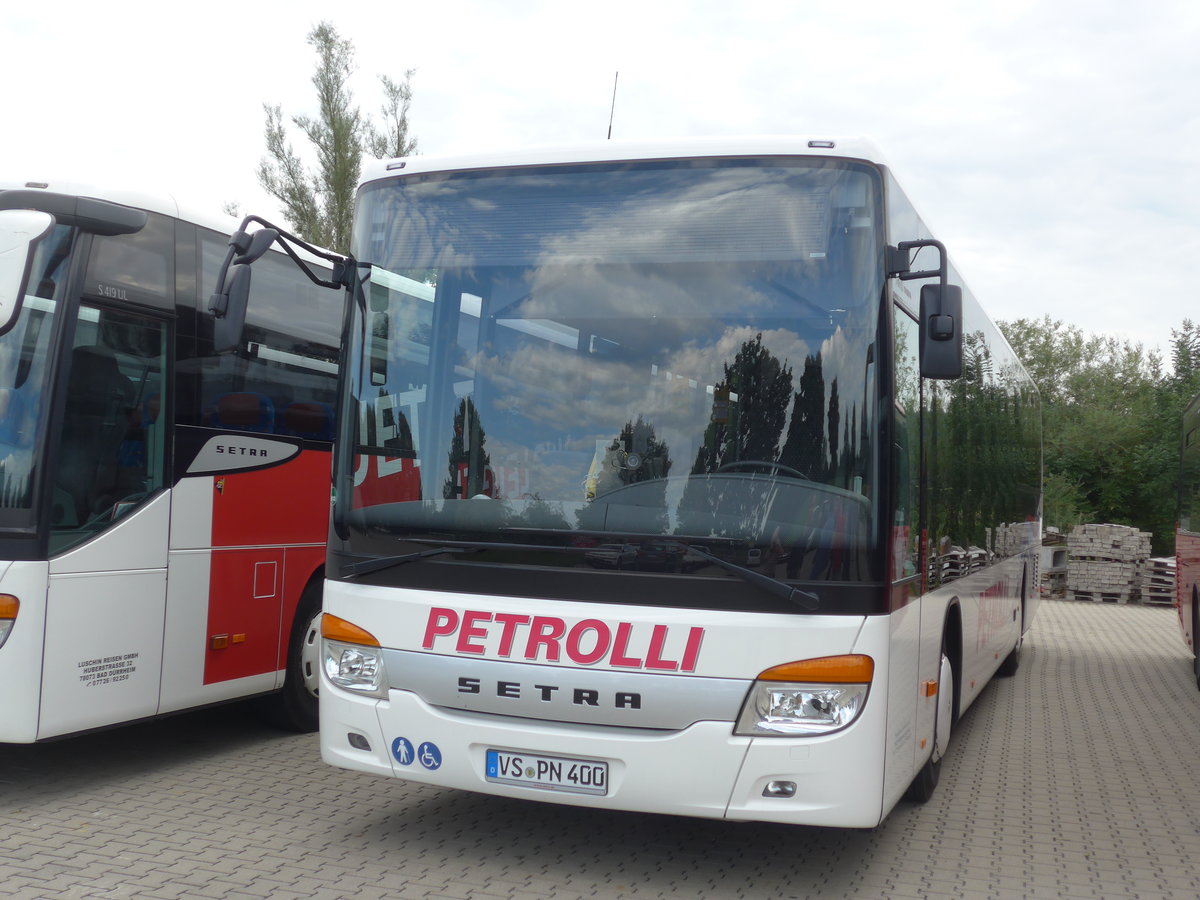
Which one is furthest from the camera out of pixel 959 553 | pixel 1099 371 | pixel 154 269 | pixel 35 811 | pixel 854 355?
pixel 1099 371

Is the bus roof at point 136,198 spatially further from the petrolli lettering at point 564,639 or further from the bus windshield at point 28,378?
the petrolli lettering at point 564,639

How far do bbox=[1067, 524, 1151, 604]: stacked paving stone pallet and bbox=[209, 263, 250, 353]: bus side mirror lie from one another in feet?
73.8

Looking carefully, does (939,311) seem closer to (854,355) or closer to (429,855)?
(854,355)

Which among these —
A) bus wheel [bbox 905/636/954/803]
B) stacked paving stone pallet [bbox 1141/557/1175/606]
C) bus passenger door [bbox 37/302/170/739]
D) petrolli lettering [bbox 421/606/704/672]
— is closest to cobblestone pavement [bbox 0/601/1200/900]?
bus wheel [bbox 905/636/954/803]

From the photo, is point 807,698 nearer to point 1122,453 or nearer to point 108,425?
point 108,425

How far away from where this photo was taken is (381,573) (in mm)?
5223

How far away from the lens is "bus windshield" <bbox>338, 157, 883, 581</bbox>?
475 cm

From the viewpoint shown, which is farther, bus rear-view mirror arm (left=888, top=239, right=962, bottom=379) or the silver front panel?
bus rear-view mirror arm (left=888, top=239, right=962, bottom=379)

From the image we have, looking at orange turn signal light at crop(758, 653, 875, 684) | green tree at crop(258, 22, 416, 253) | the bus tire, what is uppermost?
green tree at crop(258, 22, 416, 253)

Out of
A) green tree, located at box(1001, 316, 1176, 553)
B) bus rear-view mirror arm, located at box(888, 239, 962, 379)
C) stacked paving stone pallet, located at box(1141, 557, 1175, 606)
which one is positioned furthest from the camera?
green tree, located at box(1001, 316, 1176, 553)

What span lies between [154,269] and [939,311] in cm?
408

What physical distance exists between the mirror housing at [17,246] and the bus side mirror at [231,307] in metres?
1.05

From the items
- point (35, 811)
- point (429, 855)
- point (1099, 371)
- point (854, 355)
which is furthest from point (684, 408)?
point (1099, 371)

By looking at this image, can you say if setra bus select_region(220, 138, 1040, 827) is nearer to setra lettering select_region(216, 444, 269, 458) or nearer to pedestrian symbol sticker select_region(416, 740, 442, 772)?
pedestrian symbol sticker select_region(416, 740, 442, 772)
